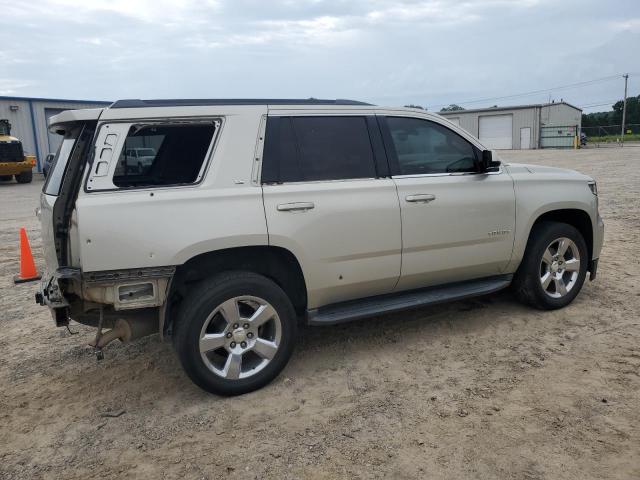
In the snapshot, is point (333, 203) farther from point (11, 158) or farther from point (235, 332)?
point (11, 158)

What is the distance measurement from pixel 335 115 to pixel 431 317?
7.07 feet

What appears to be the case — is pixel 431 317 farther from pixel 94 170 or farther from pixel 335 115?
pixel 94 170

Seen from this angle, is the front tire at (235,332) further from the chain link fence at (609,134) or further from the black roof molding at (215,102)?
the chain link fence at (609,134)

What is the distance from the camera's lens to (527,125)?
159ft

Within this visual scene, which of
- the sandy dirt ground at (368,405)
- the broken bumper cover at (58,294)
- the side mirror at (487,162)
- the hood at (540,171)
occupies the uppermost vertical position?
the side mirror at (487,162)

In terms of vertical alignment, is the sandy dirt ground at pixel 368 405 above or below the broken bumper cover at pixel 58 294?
below

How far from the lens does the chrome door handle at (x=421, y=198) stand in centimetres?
427

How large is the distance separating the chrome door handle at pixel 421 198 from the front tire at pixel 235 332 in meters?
1.26

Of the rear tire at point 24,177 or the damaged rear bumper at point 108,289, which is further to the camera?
the rear tire at point 24,177

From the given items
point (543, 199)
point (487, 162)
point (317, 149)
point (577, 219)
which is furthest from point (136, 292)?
point (577, 219)

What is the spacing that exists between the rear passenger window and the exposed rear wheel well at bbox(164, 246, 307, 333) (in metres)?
0.55

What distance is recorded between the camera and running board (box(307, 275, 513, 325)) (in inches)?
160

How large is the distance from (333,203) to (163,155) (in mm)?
1317

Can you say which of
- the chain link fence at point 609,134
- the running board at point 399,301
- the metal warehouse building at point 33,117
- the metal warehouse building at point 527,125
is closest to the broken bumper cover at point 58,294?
the running board at point 399,301
